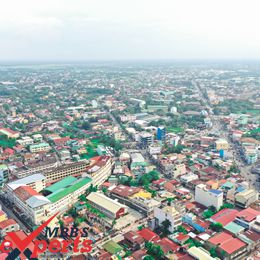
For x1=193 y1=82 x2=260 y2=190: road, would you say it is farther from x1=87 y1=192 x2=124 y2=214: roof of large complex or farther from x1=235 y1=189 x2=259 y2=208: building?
x1=87 y1=192 x2=124 y2=214: roof of large complex

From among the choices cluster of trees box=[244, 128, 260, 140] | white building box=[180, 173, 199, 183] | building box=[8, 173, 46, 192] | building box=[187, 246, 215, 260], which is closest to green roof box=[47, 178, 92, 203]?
building box=[8, 173, 46, 192]

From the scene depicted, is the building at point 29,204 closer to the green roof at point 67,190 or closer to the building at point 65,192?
the building at point 65,192

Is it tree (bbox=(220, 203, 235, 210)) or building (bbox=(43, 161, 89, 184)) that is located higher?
building (bbox=(43, 161, 89, 184))

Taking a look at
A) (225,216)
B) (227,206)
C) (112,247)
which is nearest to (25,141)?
(112,247)

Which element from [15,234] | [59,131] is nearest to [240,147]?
[59,131]

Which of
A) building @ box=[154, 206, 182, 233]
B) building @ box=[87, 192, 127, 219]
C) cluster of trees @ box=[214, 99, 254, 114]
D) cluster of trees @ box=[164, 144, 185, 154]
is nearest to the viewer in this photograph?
building @ box=[154, 206, 182, 233]

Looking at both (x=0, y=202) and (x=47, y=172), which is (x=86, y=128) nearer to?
(x=47, y=172)
